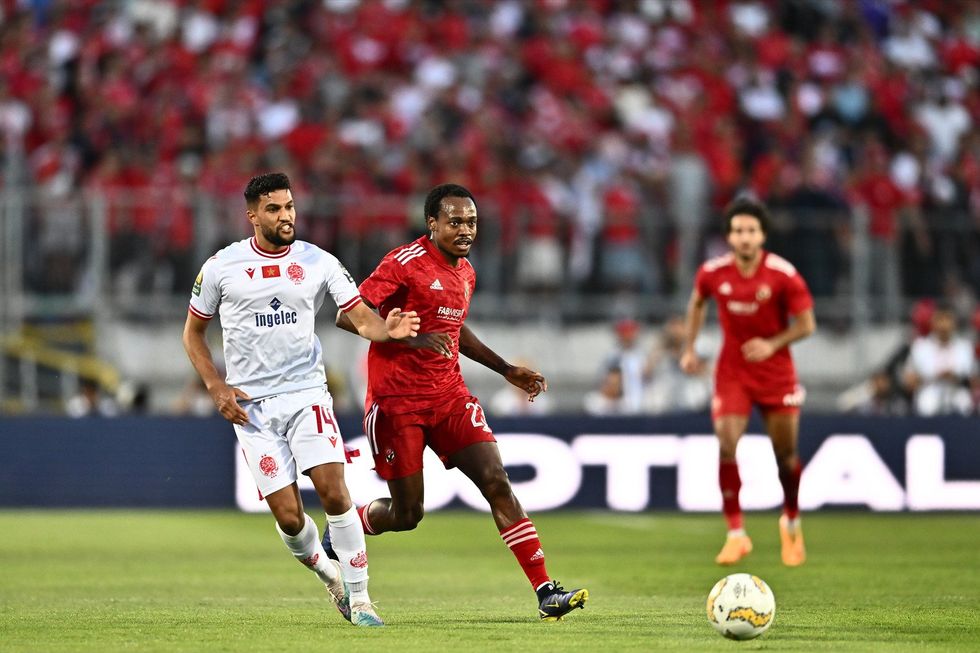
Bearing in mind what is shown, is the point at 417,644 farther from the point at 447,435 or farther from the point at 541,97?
the point at 541,97

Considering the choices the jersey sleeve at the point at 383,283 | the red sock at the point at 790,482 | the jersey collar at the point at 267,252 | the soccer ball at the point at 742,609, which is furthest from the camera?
the red sock at the point at 790,482

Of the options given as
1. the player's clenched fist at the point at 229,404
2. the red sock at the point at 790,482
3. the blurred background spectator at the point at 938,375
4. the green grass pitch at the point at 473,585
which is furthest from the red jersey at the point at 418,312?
the blurred background spectator at the point at 938,375

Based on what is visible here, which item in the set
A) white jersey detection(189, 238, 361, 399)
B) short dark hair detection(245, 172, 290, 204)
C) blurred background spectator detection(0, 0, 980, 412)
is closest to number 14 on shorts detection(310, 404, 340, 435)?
white jersey detection(189, 238, 361, 399)

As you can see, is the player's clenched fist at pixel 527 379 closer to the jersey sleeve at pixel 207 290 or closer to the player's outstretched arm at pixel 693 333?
the jersey sleeve at pixel 207 290

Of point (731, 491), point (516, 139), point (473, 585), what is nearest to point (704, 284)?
point (731, 491)

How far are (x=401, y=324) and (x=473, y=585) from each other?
3.24 m

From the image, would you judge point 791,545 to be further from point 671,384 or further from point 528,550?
point 671,384

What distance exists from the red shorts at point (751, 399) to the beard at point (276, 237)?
4.81 m

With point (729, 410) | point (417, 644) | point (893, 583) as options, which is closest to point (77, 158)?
point (729, 410)

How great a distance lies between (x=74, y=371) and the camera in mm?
19031

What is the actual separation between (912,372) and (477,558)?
7.41m

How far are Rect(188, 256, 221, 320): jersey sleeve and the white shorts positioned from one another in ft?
1.76

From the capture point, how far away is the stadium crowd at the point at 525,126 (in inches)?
753

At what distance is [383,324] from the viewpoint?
28.1 ft
